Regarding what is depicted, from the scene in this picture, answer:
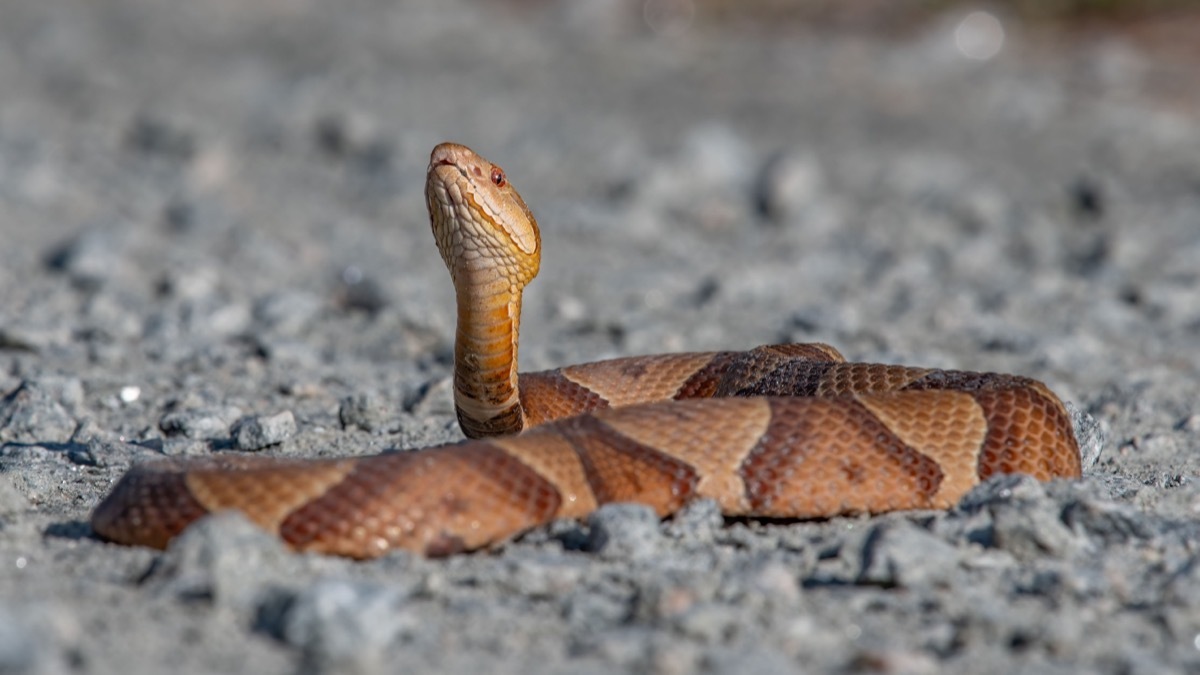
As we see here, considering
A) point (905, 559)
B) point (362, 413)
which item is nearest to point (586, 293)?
point (362, 413)

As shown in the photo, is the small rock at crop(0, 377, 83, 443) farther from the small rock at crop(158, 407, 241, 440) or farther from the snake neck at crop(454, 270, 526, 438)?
the snake neck at crop(454, 270, 526, 438)

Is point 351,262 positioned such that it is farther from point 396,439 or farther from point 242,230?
point 396,439

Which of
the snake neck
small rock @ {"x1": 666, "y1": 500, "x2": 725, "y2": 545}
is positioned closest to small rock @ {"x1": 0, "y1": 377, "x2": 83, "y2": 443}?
the snake neck

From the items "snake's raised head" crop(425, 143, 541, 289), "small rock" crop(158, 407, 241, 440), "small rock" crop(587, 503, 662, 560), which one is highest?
"snake's raised head" crop(425, 143, 541, 289)

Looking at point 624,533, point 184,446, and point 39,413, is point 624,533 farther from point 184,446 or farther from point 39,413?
point 39,413

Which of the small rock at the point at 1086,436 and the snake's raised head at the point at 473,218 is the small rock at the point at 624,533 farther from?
the small rock at the point at 1086,436
